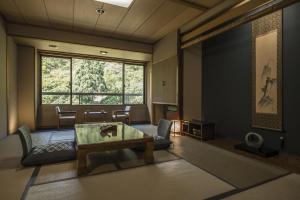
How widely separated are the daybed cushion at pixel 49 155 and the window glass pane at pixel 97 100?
3.47 metres

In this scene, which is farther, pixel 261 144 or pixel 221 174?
pixel 261 144

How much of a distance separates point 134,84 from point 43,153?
186 inches

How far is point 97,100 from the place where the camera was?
6434mm

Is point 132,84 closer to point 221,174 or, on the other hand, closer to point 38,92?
point 38,92

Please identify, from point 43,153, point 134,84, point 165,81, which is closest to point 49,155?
point 43,153

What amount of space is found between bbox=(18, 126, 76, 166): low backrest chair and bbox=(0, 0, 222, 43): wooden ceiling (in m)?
2.57

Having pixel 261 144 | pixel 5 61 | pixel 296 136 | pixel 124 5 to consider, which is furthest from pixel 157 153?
pixel 5 61

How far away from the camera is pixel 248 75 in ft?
12.4

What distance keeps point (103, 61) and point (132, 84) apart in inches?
55.5

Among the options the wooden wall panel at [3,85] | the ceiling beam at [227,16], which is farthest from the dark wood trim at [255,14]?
the wooden wall panel at [3,85]

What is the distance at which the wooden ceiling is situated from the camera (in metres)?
3.46

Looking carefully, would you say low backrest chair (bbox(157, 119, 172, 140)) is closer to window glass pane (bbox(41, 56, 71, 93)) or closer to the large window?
the large window

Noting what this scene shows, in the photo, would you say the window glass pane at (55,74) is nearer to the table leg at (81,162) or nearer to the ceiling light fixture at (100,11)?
the ceiling light fixture at (100,11)

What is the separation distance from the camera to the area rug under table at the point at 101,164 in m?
2.23
